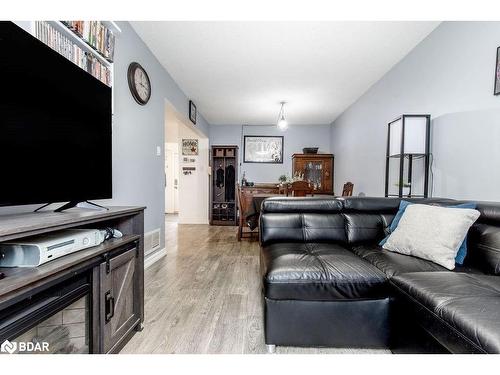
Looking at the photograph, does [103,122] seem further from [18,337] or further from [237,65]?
[237,65]

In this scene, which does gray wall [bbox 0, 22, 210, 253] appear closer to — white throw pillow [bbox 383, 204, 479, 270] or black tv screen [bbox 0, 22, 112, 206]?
black tv screen [bbox 0, 22, 112, 206]

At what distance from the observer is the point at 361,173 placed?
4.21m

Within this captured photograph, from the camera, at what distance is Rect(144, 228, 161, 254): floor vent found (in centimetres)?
275

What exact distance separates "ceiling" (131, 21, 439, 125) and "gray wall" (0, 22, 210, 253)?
0.18m

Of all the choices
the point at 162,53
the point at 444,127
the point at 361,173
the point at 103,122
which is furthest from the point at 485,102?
the point at 162,53

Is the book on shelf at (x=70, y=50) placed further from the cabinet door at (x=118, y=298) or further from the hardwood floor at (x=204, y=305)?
the hardwood floor at (x=204, y=305)

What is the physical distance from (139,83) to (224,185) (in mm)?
3626

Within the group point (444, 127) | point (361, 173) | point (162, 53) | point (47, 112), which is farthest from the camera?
point (361, 173)

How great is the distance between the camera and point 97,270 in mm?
1159

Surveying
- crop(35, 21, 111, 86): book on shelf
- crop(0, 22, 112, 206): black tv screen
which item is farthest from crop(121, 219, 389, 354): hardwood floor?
crop(35, 21, 111, 86): book on shelf

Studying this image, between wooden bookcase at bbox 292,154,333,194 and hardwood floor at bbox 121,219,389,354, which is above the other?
wooden bookcase at bbox 292,154,333,194

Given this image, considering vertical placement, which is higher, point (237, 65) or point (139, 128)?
point (237, 65)

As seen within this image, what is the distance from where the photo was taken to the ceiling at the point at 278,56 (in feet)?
7.80

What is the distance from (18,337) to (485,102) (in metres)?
3.02
